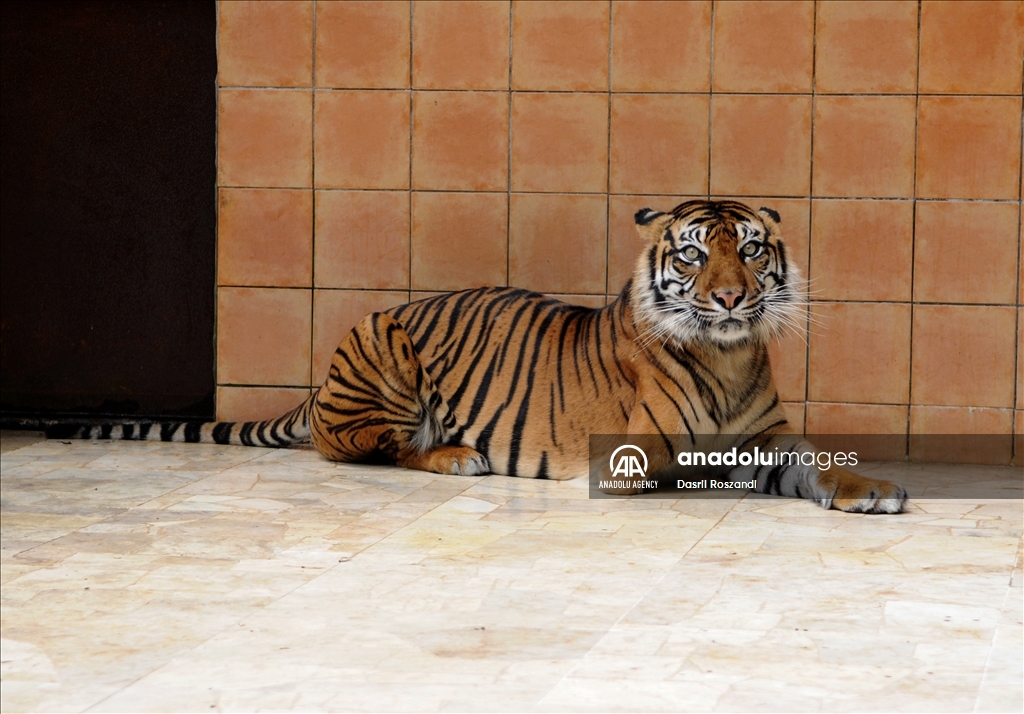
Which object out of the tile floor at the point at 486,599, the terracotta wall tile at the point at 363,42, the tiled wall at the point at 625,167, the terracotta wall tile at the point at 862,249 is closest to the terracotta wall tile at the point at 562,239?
the tiled wall at the point at 625,167

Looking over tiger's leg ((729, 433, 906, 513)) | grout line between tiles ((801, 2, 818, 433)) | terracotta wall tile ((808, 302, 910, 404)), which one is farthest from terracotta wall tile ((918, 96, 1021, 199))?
tiger's leg ((729, 433, 906, 513))

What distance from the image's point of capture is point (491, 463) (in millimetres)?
5223

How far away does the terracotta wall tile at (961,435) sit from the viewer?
5.49m

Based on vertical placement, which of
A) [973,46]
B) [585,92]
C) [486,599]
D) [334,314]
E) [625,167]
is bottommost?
[486,599]

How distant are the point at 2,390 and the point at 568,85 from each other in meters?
2.92

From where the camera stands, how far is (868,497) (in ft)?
14.5

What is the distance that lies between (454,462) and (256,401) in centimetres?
122

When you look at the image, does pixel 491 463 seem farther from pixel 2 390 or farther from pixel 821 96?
pixel 2 390

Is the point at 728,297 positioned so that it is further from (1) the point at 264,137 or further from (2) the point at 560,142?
(1) the point at 264,137

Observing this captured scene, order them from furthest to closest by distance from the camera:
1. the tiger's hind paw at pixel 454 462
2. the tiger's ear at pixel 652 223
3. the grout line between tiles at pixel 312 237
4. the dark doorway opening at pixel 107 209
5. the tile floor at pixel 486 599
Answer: the dark doorway opening at pixel 107 209, the grout line between tiles at pixel 312 237, the tiger's hind paw at pixel 454 462, the tiger's ear at pixel 652 223, the tile floor at pixel 486 599

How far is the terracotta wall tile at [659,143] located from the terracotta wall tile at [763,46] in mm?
187

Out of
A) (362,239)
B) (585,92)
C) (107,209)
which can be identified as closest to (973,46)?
(585,92)

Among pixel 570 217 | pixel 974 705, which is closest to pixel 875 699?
pixel 974 705

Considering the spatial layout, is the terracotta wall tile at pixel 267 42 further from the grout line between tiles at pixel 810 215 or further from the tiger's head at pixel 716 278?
the grout line between tiles at pixel 810 215
